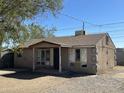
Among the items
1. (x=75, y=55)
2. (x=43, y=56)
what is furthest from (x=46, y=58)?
(x=75, y=55)

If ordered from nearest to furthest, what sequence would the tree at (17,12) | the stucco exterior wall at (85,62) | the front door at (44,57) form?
1. the tree at (17,12)
2. the stucco exterior wall at (85,62)
3. the front door at (44,57)

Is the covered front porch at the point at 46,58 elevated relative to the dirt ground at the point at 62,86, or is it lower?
elevated

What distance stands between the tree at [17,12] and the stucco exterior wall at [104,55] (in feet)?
42.0

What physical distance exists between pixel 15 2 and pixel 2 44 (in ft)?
9.32

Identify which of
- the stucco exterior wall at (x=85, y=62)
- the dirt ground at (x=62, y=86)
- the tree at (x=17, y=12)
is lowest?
the dirt ground at (x=62, y=86)

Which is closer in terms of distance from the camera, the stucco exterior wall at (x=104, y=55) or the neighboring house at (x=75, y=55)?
the neighboring house at (x=75, y=55)

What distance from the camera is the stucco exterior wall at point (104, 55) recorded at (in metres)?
24.0

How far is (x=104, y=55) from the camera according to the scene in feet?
85.1

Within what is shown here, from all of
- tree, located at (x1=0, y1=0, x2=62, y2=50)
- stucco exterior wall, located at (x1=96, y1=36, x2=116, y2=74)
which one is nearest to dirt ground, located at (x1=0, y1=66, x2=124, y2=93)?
tree, located at (x1=0, y1=0, x2=62, y2=50)

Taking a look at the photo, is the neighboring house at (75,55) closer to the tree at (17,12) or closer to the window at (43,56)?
the window at (43,56)

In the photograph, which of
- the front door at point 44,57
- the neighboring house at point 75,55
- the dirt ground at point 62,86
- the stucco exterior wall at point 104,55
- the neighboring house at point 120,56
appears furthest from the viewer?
the neighboring house at point 120,56

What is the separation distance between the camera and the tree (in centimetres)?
1015

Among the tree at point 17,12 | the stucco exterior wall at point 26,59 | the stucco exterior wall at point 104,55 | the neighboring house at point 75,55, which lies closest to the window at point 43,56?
the neighboring house at point 75,55

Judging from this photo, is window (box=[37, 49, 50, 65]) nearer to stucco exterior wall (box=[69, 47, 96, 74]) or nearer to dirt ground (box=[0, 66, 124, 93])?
stucco exterior wall (box=[69, 47, 96, 74])
